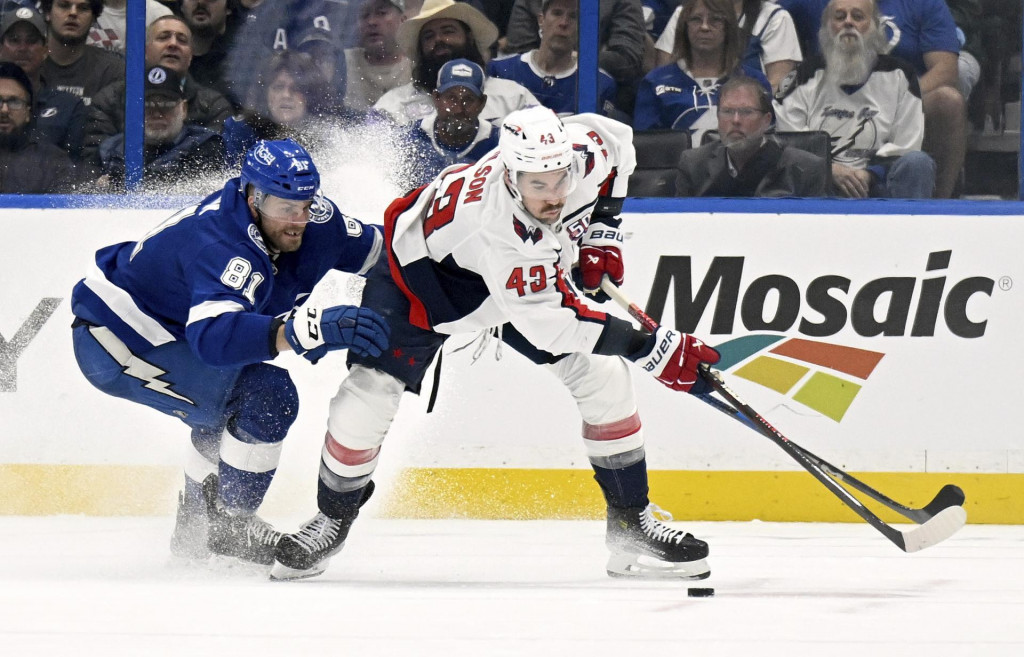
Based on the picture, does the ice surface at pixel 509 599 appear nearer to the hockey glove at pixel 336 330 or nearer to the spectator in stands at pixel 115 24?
the hockey glove at pixel 336 330

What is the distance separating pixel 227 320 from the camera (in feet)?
9.95

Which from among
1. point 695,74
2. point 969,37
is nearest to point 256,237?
point 695,74

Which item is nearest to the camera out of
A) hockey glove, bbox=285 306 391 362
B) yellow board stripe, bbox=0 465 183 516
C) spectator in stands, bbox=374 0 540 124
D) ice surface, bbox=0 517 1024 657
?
ice surface, bbox=0 517 1024 657

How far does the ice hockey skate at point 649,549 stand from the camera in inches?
131

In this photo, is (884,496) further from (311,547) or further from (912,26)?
(912,26)

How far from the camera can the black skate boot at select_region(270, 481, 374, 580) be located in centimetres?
331

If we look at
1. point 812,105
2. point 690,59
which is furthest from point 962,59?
point 690,59

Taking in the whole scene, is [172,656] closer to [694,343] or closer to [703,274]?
[694,343]

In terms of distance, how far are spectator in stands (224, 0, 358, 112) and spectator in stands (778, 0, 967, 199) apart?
1.49m

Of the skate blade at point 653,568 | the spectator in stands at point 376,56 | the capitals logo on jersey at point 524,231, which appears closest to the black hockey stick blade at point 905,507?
the skate blade at point 653,568

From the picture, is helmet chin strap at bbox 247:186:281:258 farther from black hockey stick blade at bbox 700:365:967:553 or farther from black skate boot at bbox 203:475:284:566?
black hockey stick blade at bbox 700:365:967:553

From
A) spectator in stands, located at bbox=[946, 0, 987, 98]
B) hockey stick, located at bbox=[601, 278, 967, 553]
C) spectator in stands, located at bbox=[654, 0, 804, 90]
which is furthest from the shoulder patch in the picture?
spectator in stands, located at bbox=[946, 0, 987, 98]

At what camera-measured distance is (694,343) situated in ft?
10.4

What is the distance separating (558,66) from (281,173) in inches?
67.9
